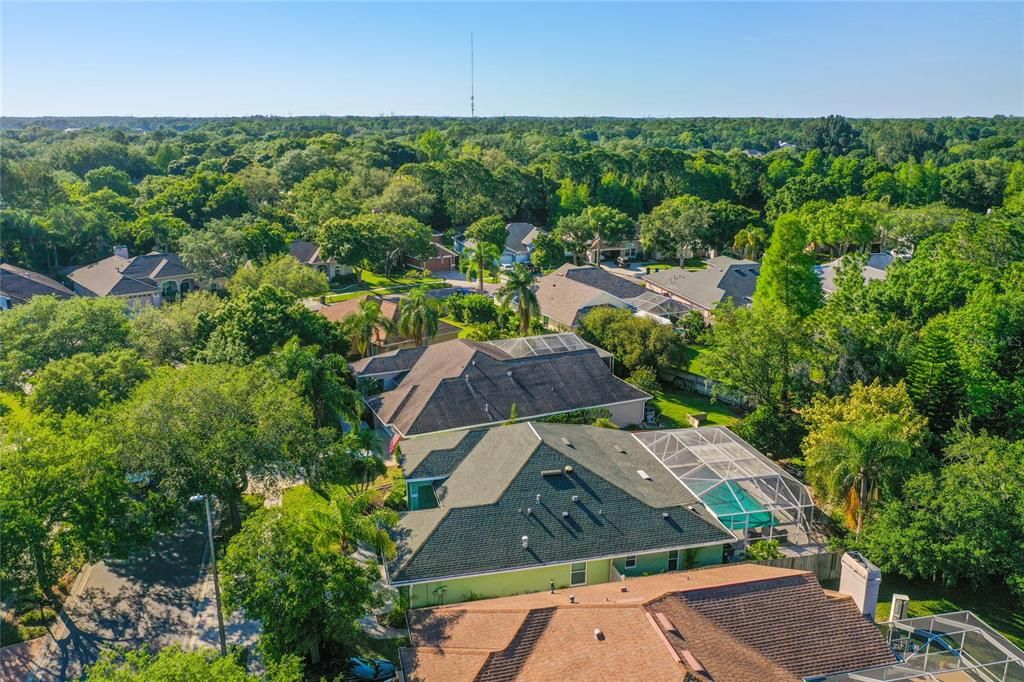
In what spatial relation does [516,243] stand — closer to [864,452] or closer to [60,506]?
[864,452]

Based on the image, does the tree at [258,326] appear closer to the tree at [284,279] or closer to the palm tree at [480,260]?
the tree at [284,279]

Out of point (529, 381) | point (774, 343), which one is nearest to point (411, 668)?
point (529, 381)

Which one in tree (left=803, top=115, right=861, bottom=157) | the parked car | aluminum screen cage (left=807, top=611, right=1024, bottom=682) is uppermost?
tree (left=803, top=115, right=861, bottom=157)

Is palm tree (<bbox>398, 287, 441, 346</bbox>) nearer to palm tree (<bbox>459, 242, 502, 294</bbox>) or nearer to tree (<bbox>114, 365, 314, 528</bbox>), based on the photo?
tree (<bbox>114, 365, 314, 528</bbox>)

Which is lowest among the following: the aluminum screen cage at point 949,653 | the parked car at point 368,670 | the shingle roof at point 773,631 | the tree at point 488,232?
the parked car at point 368,670

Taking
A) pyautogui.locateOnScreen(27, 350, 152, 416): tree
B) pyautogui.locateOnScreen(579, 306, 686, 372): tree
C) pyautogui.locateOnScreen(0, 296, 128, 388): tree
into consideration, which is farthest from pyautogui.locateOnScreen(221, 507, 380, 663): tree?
pyautogui.locateOnScreen(579, 306, 686, 372): tree

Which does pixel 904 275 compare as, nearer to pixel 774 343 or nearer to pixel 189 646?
pixel 774 343

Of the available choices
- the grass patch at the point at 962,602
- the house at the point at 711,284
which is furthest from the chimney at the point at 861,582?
the house at the point at 711,284
